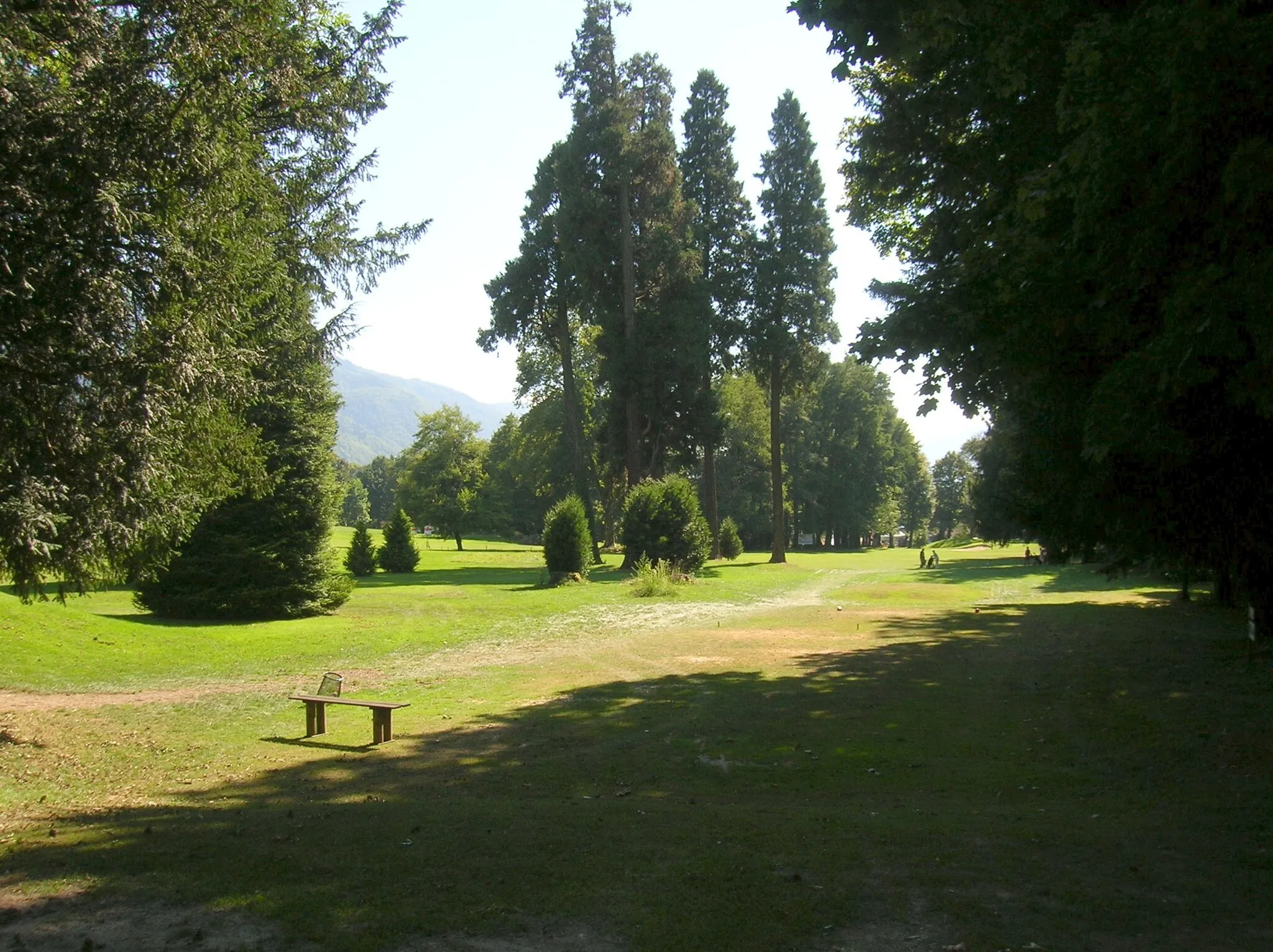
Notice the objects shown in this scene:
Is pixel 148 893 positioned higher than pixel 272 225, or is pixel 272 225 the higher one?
pixel 272 225

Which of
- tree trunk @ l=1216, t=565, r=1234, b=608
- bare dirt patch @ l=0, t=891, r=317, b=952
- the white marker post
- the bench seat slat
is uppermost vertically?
tree trunk @ l=1216, t=565, r=1234, b=608

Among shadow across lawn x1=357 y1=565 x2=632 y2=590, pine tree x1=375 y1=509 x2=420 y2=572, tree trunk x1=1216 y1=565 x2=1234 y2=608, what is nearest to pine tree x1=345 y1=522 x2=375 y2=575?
shadow across lawn x1=357 y1=565 x2=632 y2=590

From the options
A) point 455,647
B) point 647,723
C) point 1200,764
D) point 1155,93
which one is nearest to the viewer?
point 1155,93

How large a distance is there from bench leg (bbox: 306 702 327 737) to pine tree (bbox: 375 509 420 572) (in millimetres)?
31070

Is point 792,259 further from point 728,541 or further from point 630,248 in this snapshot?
point 728,541

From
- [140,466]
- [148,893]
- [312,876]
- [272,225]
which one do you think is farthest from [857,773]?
[272,225]

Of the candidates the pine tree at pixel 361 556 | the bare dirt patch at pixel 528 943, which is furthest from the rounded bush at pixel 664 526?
the bare dirt patch at pixel 528 943

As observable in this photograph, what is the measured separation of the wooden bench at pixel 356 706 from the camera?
11.5m

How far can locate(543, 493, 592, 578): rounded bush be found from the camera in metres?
33.8

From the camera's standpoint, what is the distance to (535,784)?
9250mm

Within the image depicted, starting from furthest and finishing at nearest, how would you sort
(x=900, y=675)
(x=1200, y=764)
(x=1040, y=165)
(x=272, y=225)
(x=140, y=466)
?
1. (x=900, y=675)
2. (x=272, y=225)
3. (x=1040, y=165)
4. (x=140, y=466)
5. (x=1200, y=764)

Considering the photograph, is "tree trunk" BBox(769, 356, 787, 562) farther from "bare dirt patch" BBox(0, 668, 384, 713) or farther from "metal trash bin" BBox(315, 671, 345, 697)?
"metal trash bin" BBox(315, 671, 345, 697)

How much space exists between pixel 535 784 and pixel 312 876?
3469 mm

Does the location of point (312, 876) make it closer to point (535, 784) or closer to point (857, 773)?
point (535, 784)
